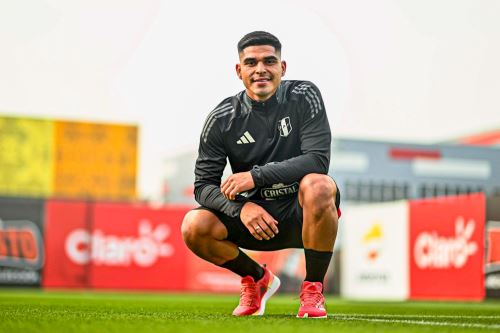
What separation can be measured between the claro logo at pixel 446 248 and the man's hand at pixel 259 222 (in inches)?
339

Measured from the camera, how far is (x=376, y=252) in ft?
51.9

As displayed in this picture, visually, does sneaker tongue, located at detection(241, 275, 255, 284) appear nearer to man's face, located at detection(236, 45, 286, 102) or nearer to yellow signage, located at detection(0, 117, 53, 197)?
man's face, located at detection(236, 45, 286, 102)

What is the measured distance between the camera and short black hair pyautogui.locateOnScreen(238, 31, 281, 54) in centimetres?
462

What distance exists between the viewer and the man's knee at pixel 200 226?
4703 mm

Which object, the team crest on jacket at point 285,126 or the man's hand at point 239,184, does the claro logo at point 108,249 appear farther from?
the man's hand at point 239,184

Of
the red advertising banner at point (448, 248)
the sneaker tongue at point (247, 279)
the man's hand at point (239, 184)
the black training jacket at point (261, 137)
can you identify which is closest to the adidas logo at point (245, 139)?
the black training jacket at point (261, 137)

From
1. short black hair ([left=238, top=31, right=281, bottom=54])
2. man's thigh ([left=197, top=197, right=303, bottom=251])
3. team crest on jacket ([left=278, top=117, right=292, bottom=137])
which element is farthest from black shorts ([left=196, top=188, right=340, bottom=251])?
short black hair ([left=238, top=31, right=281, bottom=54])

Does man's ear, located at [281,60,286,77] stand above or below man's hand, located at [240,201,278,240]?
above

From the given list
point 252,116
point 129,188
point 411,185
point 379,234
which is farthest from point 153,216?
point 411,185

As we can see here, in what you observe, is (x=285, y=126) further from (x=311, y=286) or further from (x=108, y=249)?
(x=108, y=249)

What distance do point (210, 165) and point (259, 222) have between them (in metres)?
0.50

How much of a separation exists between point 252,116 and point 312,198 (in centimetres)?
59

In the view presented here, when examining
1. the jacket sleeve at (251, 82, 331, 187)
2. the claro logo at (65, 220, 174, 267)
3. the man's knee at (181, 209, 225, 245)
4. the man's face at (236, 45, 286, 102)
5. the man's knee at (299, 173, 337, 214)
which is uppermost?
the man's face at (236, 45, 286, 102)

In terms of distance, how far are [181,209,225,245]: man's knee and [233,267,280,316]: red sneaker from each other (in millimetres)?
363
